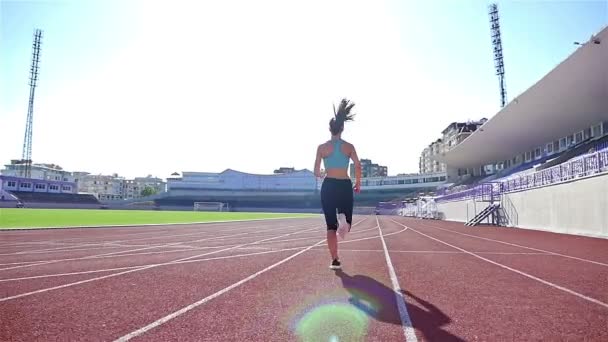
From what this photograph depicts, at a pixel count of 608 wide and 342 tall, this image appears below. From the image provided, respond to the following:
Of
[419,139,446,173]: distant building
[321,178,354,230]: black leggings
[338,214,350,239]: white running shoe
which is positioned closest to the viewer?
[338,214,350,239]: white running shoe

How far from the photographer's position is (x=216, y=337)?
285 centimetres

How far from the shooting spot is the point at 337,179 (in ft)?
19.6

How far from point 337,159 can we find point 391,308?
2.78m

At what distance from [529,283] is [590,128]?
111ft

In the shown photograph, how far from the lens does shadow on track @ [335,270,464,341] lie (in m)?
3.00

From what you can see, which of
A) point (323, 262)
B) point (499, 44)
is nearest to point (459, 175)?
point (499, 44)

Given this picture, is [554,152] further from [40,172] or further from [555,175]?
[40,172]

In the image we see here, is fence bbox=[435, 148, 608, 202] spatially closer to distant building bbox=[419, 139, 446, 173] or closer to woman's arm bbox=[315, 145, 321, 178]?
woman's arm bbox=[315, 145, 321, 178]

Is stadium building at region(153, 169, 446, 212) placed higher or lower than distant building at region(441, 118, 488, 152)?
lower

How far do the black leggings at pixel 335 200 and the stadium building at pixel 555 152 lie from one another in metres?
12.2

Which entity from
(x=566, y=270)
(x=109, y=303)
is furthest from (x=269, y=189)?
(x=109, y=303)

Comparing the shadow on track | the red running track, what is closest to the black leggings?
the red running track

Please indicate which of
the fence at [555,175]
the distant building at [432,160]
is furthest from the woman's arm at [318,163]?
the distant building at [432,160]

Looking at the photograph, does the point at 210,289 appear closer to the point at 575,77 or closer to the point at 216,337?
the point at 216,337
